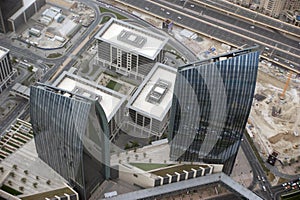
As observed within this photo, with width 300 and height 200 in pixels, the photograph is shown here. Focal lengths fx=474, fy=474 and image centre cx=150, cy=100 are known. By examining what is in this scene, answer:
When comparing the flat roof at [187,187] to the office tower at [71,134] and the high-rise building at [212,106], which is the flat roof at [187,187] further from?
the office tower at [71,134]

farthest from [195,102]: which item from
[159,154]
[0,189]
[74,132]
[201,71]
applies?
[0,189]

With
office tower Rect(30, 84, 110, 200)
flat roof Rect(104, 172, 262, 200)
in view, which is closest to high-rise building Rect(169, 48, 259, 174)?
flat roof Rect(104, 172, 262, 200)

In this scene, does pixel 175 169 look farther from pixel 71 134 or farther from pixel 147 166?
pixel 71 134

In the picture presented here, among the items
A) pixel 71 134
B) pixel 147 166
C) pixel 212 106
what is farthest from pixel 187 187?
pixel 71 134

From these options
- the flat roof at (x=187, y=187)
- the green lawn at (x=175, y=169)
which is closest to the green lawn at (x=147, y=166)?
the green lawn at (x=175, y=169)

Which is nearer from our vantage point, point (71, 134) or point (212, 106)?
point (71, 134)

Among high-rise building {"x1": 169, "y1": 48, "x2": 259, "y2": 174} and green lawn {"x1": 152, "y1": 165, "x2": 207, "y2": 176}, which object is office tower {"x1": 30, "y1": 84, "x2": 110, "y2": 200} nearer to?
green lawn {"x1": 152, "y1": 165, "x2": 207, "y2": 176}

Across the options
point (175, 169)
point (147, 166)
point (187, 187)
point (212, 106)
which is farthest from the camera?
point (187, 187)

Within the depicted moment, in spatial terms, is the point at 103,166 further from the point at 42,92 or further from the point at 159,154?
the point at 42,92
